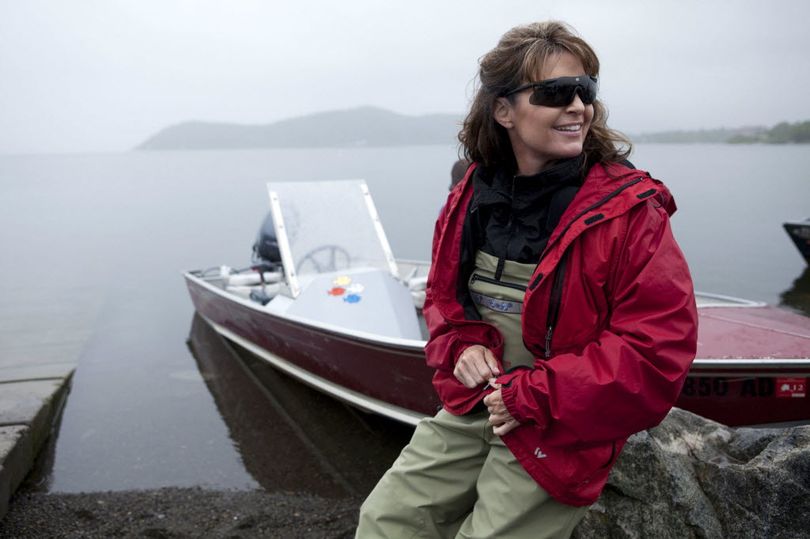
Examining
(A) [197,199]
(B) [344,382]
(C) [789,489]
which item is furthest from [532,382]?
(A) [197,199]

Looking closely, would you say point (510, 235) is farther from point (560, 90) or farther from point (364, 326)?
point (364, 326)

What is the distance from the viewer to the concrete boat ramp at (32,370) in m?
5.26

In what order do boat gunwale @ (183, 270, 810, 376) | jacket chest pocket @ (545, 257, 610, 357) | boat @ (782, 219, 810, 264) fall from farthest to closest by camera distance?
1. boat @ (782, 219, 810, 264)
2. boat gunwale @ (183, 270, 810, 376)
3. jacket chest pocket @ (545, 257, 610, 357)

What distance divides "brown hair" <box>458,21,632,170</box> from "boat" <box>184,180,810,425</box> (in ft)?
9.25

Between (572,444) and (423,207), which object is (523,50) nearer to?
(572,444)

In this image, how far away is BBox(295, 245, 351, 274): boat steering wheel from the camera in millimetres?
7208

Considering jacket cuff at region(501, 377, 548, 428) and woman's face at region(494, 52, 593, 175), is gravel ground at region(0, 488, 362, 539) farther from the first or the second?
woman's face at region(494, 52, 593, 175)

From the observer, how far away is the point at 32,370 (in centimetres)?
894

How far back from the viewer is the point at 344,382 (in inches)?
242

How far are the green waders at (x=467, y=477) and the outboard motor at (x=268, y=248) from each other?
6949 mm

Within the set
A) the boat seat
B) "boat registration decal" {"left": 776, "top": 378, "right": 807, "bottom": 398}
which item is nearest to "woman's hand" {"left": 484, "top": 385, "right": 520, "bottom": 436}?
"boat registration decal" {"left": 776, "top": 378, "right": 807, "bottom": 398}

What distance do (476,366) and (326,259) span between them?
537 cm

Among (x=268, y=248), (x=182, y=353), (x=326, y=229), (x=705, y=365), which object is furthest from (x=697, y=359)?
(x=182, y=353)

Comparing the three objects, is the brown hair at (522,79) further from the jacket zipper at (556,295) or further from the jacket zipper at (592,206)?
the jacket zipper at (556,295)
